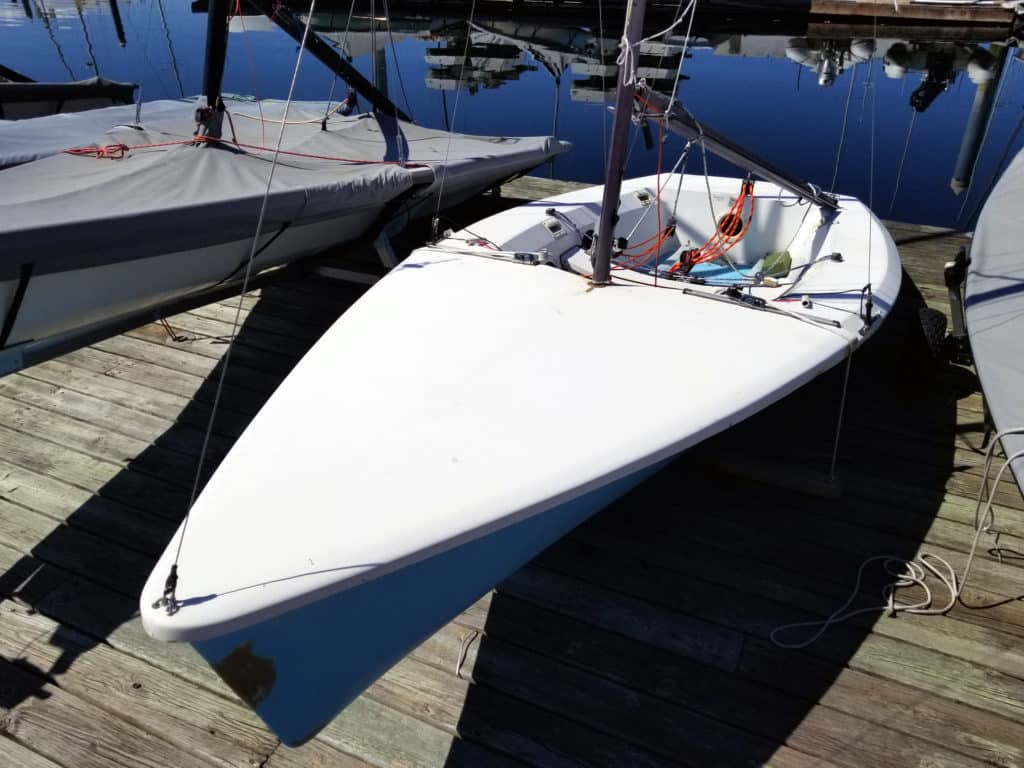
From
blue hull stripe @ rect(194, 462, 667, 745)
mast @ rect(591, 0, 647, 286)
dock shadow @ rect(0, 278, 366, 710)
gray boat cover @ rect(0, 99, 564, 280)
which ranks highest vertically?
mast @ rect(591, 0, 647, 286)

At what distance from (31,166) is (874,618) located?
186 inches

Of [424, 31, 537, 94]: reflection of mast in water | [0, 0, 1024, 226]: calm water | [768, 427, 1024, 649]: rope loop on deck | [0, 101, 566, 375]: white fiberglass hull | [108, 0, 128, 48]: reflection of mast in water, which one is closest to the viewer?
[768, 427, 1024, 649]: rope loop on deck

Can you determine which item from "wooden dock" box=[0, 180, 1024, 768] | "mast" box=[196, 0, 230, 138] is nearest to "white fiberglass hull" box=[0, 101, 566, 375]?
"mast" box=[196, 0, 230, 138]

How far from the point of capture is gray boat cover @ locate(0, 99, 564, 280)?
3.44 meters

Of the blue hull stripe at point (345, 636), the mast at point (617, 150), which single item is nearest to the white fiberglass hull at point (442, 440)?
the blue hull stripe at point (345, 636)

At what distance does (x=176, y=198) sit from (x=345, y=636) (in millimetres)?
2708

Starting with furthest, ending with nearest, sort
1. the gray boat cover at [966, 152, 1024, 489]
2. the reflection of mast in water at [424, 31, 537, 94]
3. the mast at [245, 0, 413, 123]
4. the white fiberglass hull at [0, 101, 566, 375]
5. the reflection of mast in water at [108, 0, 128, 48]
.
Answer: the reflection of mast in water at [108, 0, 128, 48], the reflection of mast in water at [424, 31, 537, 94], the mast at [245, 0, 413, 123], the white fiberglass hull at [0, 101, 566, 375], the gray boat cover at [966, 152, 1024, 489]

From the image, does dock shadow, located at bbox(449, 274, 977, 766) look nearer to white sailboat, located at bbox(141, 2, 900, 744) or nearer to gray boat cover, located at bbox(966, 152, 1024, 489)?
white sailboat, located at bbox(141, 2, 900, 744)

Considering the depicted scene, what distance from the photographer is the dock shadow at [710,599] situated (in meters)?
2.48

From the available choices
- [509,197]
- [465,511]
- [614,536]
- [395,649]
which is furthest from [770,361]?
[509,197]

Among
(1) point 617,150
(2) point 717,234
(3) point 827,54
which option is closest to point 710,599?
(1) point 617,150

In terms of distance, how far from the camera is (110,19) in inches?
966

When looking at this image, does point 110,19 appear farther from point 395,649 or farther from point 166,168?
point 395,649

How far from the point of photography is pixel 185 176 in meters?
4.11
